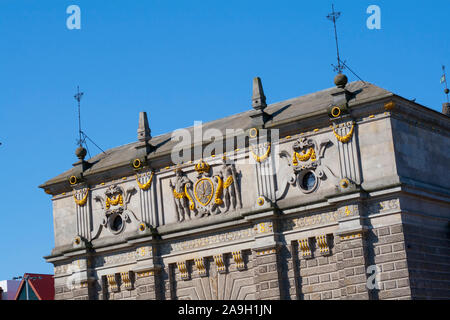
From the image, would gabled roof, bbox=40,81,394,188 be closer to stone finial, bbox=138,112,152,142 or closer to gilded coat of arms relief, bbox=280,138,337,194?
stone finial, bbox=138,112,152,142

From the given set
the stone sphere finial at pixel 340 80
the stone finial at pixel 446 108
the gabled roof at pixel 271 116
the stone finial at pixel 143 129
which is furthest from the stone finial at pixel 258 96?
the stone finial at pixel 446 108

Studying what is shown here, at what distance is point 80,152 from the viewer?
1805 inches

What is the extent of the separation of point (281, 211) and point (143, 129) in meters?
9.56

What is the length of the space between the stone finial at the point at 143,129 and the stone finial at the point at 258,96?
6313 mm

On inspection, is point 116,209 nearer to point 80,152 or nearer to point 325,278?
point 80,152

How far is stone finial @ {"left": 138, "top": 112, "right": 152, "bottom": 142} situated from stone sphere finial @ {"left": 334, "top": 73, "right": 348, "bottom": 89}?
34.9 feet

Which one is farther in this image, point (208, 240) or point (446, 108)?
point (446, 108)

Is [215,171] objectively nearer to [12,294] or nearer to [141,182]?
[141,182]

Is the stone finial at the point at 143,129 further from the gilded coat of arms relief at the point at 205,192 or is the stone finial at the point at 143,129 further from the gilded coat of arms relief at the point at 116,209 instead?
the gilded coat of arms relief at the point at 205,192

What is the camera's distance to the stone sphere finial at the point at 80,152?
45750 mm

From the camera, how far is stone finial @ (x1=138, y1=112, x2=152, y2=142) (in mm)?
43594

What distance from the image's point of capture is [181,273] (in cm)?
4094

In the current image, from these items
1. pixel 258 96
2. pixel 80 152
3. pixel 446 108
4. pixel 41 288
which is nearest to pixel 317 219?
pixel 258 96
